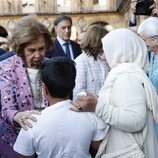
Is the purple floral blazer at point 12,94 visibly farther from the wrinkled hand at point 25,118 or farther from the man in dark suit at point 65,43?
the man in dark suit at point 65,43

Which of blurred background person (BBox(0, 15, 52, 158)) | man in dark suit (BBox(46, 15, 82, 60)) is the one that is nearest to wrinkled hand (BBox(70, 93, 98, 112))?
blurred background person (BBox(0, 15, 52, 158))

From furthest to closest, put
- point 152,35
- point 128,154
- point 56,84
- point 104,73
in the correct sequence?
point 104,73 < point 152,35 < point 128,154 < point 56,84

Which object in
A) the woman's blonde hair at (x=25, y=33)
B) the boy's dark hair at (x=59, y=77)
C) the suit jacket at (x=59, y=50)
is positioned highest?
the woman's blonde hair at (x=25, y=33)

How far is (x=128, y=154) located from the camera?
2.78 meters

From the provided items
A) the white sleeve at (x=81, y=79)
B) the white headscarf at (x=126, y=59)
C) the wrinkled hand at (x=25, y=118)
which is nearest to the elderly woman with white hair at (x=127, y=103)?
the white headscarf at (x=126, y=59)

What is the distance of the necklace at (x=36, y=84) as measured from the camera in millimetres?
3102

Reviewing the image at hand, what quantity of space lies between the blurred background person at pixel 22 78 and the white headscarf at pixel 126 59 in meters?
0.47

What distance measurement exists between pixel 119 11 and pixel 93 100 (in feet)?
113

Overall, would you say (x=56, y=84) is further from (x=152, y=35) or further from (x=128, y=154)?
(x=152, y=35)

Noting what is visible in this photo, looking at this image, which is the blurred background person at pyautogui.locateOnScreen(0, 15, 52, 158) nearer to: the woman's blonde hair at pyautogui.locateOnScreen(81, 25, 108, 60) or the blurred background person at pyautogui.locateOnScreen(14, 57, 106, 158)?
the blurred background person at pyautogui.locateOnScreen(14, 57, 106, 158)

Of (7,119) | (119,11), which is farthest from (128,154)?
(119,11)

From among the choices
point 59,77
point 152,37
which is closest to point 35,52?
point 59,77

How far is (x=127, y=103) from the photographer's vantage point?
271 centimetres

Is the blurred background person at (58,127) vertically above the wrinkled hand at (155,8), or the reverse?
the wrinkled hand at (155,8)
